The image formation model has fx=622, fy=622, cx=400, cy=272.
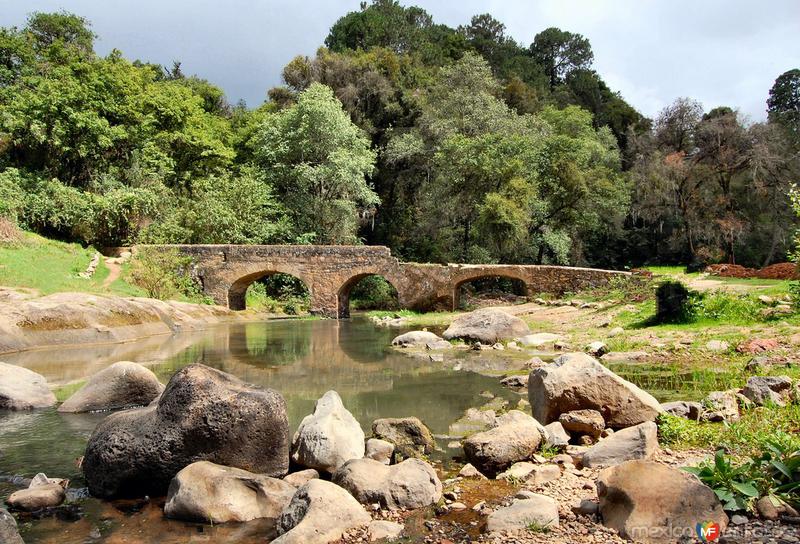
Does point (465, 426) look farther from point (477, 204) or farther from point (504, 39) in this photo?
point (504, 39)

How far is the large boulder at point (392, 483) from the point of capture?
570 cm

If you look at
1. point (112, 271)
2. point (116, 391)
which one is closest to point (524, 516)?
point (116, 391)

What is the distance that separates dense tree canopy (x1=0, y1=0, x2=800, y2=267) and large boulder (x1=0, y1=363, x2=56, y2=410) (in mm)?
20653

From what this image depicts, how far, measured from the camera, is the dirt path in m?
24.4

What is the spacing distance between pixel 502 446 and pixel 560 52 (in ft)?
248

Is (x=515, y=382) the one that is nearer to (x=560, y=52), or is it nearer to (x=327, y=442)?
(x=327, y=442)

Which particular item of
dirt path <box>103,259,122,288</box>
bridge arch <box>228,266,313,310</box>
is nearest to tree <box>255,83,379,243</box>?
bridge arch <box>228,266,313,310</box>

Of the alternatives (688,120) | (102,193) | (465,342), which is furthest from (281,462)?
(688,120)

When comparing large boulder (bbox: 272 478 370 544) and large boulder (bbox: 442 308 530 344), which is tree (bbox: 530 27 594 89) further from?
large boulder (bbox: 272 478 370 544)

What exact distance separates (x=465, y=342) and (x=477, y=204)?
1748 cm

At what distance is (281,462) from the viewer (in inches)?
265

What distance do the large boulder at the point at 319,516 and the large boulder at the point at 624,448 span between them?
8.06ft

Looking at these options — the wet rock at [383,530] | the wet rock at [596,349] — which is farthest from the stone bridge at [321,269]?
the wet rock at [383,530]

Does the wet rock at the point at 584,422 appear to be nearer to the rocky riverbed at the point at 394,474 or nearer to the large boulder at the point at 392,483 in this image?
the rocky riverbed at the point at 394,474
